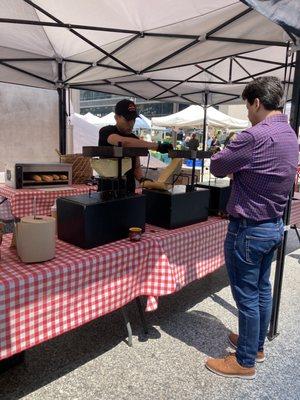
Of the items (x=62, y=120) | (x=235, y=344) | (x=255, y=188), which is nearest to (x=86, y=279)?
(x=255, y=188)

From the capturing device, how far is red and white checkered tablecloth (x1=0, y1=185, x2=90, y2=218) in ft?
10.6

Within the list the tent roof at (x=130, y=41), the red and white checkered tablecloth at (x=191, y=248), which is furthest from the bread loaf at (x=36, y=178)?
the red and white checkered tablecloth at (x=191, y=248)

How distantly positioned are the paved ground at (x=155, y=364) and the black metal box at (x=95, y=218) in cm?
80

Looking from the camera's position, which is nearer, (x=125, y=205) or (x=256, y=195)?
(x=256, y=195)

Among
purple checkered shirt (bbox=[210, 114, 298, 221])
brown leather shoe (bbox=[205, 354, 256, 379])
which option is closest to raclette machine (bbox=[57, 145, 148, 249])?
purple checkered shirt (bbox=[210, 114, 298, 221])

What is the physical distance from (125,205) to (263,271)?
0.88m

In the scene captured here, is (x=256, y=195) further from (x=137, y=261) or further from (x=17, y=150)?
(x=17, y=150)

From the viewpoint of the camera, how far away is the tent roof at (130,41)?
109 inches

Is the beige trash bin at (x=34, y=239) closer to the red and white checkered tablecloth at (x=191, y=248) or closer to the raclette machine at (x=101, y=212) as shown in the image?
the raclette machine at (x=101, y=212)

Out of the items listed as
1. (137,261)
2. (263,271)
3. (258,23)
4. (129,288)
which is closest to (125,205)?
(137,261)

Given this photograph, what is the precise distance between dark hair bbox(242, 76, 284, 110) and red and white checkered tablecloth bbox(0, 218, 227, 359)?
0.94 meters

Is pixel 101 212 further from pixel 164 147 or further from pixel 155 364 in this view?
pixel 155 364

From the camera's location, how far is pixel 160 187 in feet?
7.35

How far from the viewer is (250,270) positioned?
173 centimetres
